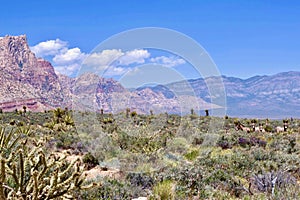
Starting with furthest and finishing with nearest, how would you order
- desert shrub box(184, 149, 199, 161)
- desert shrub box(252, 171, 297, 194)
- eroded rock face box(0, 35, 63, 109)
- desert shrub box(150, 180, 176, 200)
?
eroded rock face box(0, 35, 63, 109)
desert shrub box(184, 149, 199, 161)
desert shrub box(252, 171, 297, 194)
desert shrub box(150, 180, 176, 200)

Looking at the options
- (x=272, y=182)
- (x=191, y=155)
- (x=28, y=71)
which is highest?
(x=28, y=71)

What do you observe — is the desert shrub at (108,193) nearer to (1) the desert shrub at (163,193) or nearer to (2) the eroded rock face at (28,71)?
(1) the desert shrub at (163,193)

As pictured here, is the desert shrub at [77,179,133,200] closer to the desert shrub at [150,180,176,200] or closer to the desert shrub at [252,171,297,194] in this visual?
the desert shrub at [150,180,176,200]

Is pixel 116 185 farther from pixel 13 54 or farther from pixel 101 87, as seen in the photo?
pixel 13 54

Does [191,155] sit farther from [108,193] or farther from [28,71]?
[28,71]

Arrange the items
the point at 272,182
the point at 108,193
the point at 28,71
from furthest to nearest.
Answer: the point at 28,71, the point at 272,182, the point at 108,193

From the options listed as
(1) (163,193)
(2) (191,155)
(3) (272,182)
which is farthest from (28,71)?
(3) (272,182)

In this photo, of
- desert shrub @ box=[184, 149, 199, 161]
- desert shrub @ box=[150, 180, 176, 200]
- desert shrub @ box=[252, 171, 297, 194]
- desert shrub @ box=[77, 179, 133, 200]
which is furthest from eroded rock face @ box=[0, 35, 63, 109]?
desert shrub @ box=[150, 180, 176, 200]

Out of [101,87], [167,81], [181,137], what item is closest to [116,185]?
[167,81]

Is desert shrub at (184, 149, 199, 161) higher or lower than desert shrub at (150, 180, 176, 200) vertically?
lower

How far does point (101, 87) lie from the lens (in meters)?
13.7

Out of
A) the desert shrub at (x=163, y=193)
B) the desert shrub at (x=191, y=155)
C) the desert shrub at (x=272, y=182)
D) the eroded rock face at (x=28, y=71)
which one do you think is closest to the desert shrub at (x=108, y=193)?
the desert shrub at (x=163, y=193)

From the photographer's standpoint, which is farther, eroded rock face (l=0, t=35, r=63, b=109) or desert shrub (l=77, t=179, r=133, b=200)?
eroded rock face (l=0, t=35, r=63, b=109)

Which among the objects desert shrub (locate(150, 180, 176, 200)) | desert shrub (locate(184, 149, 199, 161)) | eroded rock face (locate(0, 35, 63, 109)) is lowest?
desert shrub (locate(184, 149, 199, 161))
